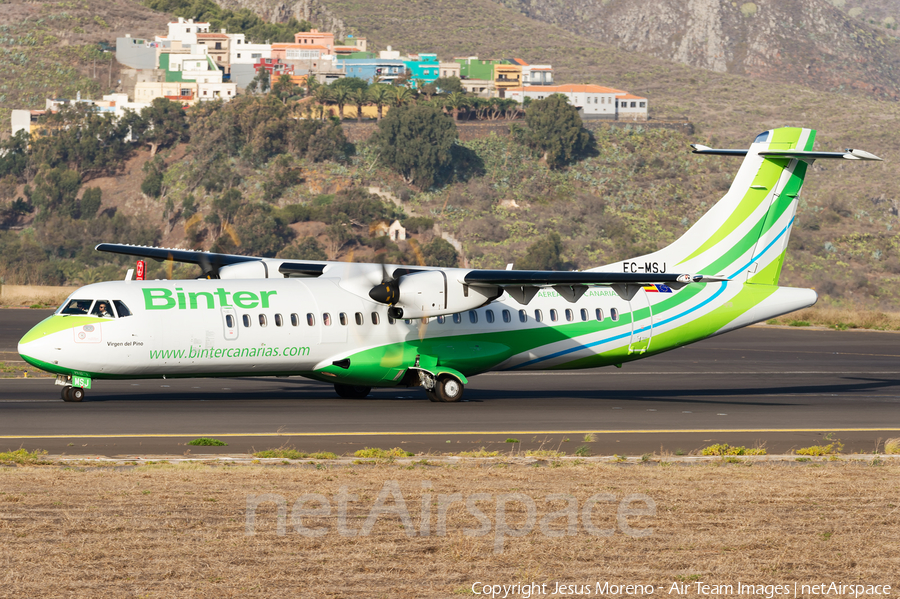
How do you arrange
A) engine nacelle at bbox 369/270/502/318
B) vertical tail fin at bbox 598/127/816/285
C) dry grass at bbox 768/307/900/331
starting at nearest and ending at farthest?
engine nacelle at bbox 369/270/502/318 → vertical tail fin at bbox 598/127/816/285 → dry grass at bbox 768/307/900/331

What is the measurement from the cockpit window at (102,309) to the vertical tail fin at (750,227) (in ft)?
41.5

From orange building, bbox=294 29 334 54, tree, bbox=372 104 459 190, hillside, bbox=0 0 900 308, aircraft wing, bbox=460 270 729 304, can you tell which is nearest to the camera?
aircraft wing, bbox=460 270 729 304

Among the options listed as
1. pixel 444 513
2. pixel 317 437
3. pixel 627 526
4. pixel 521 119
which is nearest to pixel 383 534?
pixel 444 513

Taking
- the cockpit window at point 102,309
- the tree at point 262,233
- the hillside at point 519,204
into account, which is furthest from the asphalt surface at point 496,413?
the tree at point 262,233

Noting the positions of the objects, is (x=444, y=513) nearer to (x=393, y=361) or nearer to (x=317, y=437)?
(x=317, y=437)

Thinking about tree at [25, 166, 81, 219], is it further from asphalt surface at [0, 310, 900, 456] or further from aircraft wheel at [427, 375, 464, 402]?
aircraft wheel at [427, 375, 464, 402]

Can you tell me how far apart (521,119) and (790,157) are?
134 m

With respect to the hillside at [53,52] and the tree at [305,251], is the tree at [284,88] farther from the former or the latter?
the tree at [305,251]

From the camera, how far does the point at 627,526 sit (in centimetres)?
1233

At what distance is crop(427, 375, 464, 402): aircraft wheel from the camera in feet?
85.8

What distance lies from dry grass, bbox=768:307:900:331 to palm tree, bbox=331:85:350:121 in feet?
338

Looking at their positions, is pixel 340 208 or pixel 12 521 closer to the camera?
pixel 12 521

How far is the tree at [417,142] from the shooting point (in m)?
136

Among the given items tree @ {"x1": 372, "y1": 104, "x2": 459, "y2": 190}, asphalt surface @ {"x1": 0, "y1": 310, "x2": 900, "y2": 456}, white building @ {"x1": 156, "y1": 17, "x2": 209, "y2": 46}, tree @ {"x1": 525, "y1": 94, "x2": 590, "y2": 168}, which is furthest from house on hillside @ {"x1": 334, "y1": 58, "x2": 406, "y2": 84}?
asphalt surface @ {"x1": 0, "y1": 310, "x2": 900, "y2": 456}
